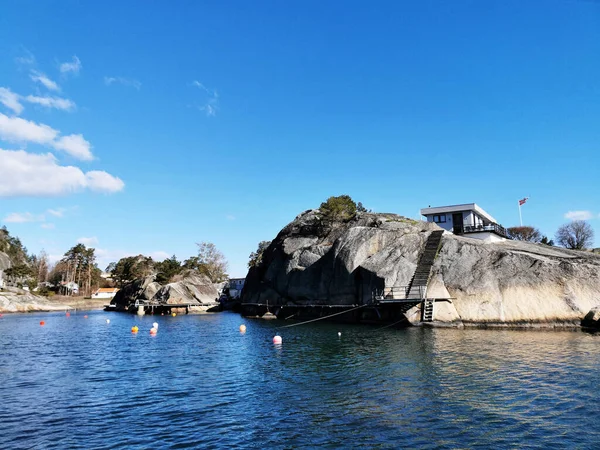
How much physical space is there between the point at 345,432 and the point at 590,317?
39.2 m

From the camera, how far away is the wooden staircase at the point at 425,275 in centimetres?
4822

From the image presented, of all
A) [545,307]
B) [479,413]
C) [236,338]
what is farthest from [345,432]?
[545,307]

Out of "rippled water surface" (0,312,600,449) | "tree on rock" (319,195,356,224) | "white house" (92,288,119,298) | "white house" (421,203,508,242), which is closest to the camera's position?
"rippled water surface" (0,312,600,449)

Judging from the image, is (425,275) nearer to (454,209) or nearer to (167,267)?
(454,209)

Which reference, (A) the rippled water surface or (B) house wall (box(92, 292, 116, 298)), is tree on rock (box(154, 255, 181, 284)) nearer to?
(B) house wall (box(92, 292, 116, 298))

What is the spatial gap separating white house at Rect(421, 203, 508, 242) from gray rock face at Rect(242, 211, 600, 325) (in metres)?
7.65

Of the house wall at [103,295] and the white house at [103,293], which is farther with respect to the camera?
the white house at [103,293]

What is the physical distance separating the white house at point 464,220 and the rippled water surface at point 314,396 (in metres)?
33.2

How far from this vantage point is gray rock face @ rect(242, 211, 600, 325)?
44688 millimetres

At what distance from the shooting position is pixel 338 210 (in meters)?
74.9

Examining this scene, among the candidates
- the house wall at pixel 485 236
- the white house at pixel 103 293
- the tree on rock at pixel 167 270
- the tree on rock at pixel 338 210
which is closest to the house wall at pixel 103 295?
the white house at pixel 103 293

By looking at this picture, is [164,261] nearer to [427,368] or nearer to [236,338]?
[236,338]

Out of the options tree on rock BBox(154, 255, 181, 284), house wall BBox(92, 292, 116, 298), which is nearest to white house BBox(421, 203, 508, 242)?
tree on rock BBox(154, 255, 181, 284)

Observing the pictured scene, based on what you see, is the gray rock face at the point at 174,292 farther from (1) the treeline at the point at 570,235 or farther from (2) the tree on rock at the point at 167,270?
(1) the treeline at the point at 570,235
